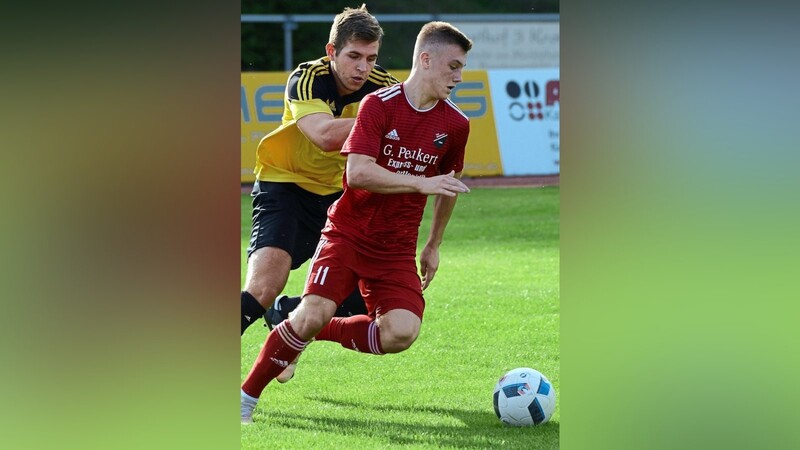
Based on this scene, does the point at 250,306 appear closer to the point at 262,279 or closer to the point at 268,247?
the point at 262,279

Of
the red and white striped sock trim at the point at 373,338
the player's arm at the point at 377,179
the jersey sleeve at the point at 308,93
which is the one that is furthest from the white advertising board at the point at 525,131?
the player's arm at the point at 377,179

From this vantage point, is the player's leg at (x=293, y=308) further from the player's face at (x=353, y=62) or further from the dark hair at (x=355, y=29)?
the dark hair at (x=355, y=29)

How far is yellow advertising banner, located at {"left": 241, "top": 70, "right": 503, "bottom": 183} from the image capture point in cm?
1756

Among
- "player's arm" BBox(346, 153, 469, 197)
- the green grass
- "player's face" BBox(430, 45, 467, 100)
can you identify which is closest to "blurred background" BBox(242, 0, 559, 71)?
the green grass

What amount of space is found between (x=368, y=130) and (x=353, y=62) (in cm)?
80

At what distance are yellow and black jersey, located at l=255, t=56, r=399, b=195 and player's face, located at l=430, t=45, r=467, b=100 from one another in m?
0.90

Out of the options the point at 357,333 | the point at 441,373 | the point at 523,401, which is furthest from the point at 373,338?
the point at 441,373

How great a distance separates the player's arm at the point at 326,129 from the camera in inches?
208

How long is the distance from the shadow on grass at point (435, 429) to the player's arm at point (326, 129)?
1213mm

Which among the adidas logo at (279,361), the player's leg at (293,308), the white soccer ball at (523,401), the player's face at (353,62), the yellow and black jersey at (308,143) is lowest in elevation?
the white soccer ball at (523,401)
